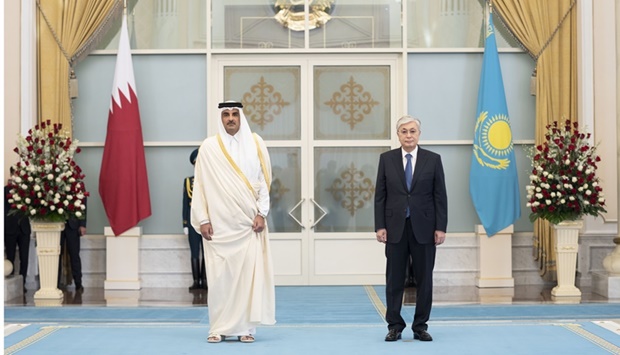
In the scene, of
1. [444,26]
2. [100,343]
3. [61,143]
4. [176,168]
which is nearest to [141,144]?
[176,168]

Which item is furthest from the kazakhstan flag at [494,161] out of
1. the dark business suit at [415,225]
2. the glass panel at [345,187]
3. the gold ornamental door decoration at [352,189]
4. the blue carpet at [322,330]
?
the dark business suit at [415,225]

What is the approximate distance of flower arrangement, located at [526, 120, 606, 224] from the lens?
918cm

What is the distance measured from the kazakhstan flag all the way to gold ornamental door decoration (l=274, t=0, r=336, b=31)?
1.97 metres

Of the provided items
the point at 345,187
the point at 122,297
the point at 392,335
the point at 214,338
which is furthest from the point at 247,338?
the point at 345,187

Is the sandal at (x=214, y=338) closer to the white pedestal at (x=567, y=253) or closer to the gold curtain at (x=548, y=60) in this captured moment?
the white pedestal at (x=567, y=253)

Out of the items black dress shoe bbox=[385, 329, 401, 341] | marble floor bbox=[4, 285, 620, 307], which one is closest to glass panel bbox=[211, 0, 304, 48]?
marble floor bbox=[4, 285, 620, 307]

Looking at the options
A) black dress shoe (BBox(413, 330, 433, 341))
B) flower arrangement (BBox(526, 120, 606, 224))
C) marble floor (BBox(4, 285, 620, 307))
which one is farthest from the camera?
flower arrangement (BBox(526, 120, 606, 224))

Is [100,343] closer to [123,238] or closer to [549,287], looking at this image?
[123,238]

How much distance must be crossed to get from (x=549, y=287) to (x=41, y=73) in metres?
6.07

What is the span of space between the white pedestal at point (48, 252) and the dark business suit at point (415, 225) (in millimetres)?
4120

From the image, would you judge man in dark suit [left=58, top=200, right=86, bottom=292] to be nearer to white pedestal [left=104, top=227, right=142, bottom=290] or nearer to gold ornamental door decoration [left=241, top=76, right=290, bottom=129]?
white pedestal [left=104, top=227, right=142, bottom=290]

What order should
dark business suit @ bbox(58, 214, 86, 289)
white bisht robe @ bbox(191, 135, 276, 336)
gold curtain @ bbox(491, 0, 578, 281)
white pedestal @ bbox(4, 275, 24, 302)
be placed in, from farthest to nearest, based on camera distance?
1. gold curtain @ bbox(491, 0, 578, 281)
2. dark business suit @ bbox(58, 214, 86, 289)
3. white pedestal @ bbox(4, 275, 24, 302)
4. white bisht robe @ bbox(191, 135, 276, 336)

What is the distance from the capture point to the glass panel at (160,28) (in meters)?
10.7

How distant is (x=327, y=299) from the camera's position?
9.27m
